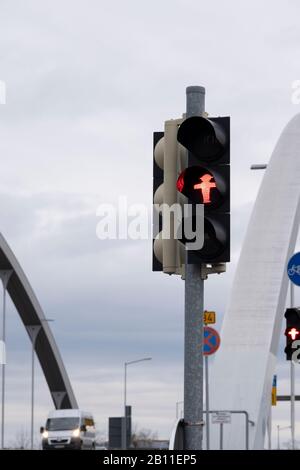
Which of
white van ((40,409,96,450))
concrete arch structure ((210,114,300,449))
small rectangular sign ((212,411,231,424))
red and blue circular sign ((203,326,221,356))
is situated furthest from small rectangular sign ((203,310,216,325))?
concrete arch structure ((210,114,300,449))

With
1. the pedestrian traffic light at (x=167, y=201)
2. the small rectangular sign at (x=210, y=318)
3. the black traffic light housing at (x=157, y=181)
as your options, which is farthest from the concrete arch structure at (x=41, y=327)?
the pedestrian traffic light at (x=167, y=201)

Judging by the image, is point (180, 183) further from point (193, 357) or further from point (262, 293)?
point (262, 293)

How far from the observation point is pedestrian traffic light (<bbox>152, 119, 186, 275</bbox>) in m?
10.3

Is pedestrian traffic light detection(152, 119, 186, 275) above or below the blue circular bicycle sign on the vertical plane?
below

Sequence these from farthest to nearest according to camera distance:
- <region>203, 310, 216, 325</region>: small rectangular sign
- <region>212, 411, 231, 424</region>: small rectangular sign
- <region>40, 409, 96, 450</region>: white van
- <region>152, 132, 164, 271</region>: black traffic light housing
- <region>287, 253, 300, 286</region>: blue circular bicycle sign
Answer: <region>40, 409, 96, 450</region>: white van → <region>212, 411, 231, 424</region>: small rectangular sign → <region>203, 310, 216, 325</region>: small rectangular sign → <region>287, 253, 300, 286</region>: blue circular bicycle sign → <region>152, 132, 164, 271</region>: black traffic light housing

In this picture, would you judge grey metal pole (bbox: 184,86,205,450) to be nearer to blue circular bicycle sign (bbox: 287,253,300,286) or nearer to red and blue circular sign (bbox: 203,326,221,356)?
blue circular bicycle sign (bbox: 287,253,300,286)

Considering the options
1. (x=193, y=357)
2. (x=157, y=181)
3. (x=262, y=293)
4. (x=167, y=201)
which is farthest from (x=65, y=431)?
(x=193, y=357)

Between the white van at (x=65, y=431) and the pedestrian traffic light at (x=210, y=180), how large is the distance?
50.5 meters

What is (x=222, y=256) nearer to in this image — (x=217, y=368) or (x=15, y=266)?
(x=217, y=368)

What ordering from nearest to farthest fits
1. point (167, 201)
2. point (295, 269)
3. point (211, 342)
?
point (167, 201)
point (295, 269)
point (211, 342)

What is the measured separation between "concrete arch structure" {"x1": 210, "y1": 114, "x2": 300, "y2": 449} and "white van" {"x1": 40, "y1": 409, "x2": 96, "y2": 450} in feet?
23.0

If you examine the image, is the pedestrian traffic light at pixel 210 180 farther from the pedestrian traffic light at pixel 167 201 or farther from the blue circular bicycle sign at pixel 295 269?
the blue circular bicycle sign at pixel 295 269

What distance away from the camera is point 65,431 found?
60.7 metres

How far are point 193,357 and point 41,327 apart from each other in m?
74.1
